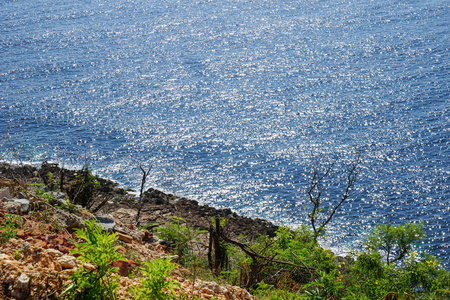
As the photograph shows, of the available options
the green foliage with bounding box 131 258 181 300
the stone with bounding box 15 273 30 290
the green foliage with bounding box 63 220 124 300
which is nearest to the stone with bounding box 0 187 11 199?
the stone with bounding box 15 273 30 290

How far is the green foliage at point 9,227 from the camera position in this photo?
843 cm

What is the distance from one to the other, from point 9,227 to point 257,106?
4093 cm

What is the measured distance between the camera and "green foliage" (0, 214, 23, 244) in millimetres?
8430

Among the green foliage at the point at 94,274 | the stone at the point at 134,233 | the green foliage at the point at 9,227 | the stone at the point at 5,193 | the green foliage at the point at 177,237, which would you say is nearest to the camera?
the green foliage at the point at 94,274

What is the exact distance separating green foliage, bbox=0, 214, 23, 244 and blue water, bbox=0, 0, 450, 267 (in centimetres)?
2028

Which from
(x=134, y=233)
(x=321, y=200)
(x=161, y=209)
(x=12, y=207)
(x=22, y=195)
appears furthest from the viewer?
(x=321, y=200)

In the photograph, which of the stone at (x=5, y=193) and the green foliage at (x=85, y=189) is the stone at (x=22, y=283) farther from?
the green foliage at (x=85, y=189)

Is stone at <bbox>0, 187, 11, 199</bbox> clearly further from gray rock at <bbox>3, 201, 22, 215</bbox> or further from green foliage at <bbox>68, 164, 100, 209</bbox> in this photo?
green foliage at <bbox>68, 164, 100, 209</bbox>

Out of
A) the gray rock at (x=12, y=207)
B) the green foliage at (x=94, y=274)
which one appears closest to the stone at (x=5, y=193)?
the gray rock at (x=12, y=207)

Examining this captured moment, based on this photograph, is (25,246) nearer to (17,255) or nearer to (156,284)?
(17,255)

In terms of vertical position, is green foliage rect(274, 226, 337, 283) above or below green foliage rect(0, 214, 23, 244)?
below

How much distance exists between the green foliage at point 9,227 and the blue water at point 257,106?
2028cm

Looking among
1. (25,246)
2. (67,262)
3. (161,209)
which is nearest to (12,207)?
(25,246)

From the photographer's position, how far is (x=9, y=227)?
908 centimetres
